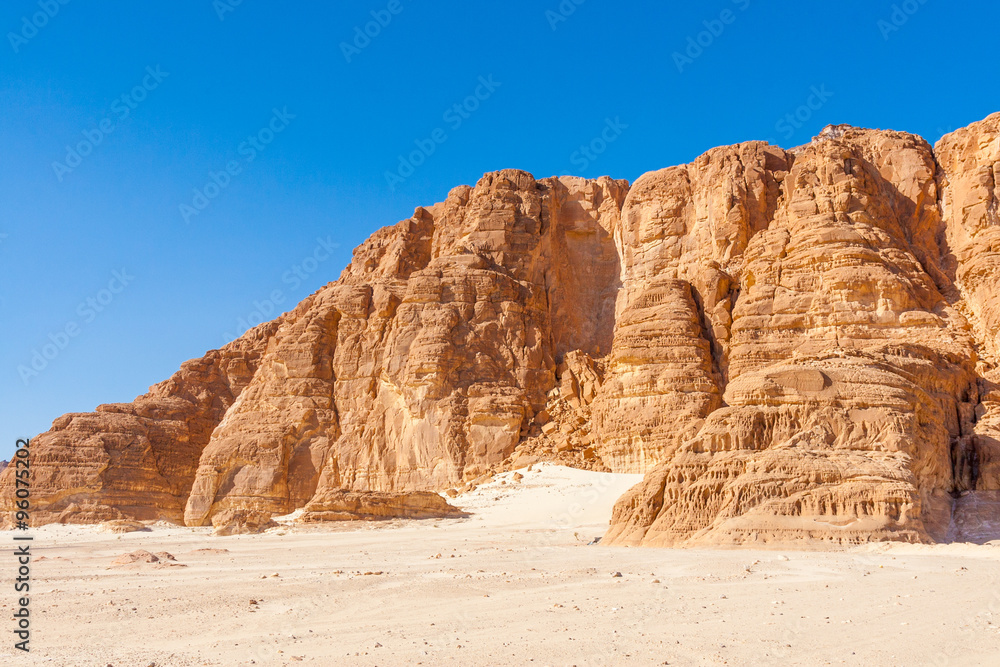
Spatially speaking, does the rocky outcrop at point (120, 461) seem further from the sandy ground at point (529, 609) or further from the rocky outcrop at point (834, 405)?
the rocky outcrop at point (834, 405)

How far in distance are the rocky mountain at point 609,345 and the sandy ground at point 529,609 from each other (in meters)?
6.13

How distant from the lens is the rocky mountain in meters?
23.5

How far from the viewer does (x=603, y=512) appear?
28.2 meters

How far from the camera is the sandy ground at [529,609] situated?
7371 mm

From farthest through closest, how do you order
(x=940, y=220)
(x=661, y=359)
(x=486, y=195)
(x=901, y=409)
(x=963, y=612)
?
(x=486, y=195), (x=940, y=220), (x=661, y=359), (x=901, y=409), (x=963, y=612)

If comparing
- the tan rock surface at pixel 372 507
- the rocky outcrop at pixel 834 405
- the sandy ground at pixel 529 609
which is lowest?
the sandy ground at pixel 529 609

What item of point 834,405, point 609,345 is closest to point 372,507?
point 834,405

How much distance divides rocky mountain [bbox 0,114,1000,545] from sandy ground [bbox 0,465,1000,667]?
20.1 ft

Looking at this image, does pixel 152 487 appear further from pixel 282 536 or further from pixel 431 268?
pixel 282 536

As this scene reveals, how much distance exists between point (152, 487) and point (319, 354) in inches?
469

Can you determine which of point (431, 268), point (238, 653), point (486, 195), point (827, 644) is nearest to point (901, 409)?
point (827, 644)

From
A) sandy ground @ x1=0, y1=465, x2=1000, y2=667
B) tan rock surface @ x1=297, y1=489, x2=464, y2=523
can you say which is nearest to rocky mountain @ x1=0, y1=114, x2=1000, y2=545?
tan rock surface @ x1=297, y1=489, x2=464, y2=523

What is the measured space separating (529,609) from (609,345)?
117ft

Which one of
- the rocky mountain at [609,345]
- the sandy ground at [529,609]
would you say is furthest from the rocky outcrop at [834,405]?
the sandy ground at [529,609]
